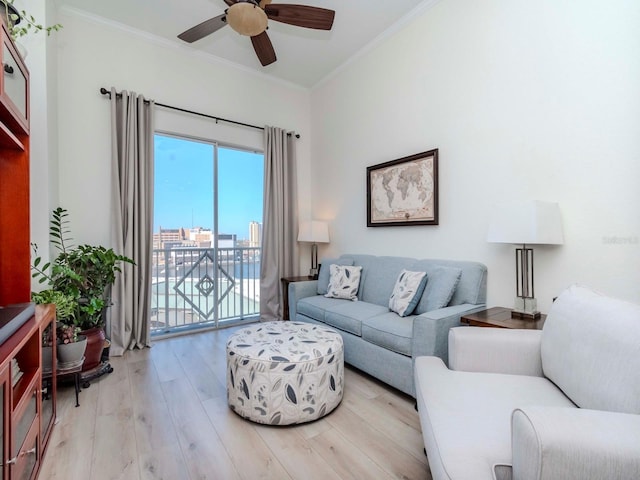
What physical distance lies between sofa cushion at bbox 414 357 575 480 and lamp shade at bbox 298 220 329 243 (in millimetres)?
2396

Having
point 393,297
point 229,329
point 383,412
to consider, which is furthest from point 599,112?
point 229,329

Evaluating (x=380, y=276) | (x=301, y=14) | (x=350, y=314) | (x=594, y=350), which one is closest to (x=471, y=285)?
(x=380, y=276)

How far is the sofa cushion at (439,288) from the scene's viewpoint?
7.41 ft

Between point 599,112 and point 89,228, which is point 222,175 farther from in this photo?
point 599,112

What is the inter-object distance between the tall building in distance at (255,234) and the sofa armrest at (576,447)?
11.6 feet

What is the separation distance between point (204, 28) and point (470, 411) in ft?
9.79

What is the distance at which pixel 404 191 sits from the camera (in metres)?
3.00

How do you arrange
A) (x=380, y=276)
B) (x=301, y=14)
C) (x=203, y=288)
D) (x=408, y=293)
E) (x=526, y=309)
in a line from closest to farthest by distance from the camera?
(x=526, y=309) → (x=301, y=14) → (x=408, y=293) → (x=380, y=276) → (x=203, y=288)

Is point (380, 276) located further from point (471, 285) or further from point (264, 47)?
point (264, 47)

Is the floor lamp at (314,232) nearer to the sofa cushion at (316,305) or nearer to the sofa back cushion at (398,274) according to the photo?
the sofa back cushion at (398,274)

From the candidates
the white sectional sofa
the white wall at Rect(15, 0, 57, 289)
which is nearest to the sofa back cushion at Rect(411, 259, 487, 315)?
the white sectional sofa

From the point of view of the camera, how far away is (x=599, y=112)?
5.96ft

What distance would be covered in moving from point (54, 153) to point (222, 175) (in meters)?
1.56

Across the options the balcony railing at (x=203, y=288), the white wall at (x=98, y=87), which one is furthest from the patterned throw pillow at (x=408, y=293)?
the white wall at (x=98, y=87)
